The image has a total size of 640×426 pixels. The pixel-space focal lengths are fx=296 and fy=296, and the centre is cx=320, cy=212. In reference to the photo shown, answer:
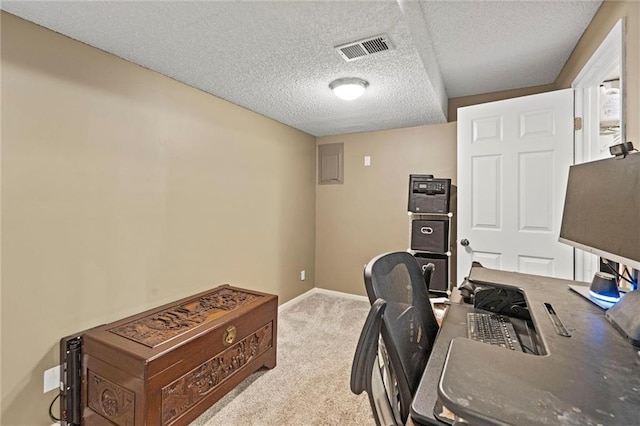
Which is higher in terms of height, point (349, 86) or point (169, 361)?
point (349, 86)

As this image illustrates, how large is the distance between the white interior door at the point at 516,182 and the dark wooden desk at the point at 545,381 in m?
1.62

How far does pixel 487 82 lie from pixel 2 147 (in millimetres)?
3610

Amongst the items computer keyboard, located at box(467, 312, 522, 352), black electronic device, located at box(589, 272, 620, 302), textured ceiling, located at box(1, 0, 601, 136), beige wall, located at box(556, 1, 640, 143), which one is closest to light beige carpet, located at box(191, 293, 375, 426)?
computer keyboard, located at box(467, 312, 522, 352)

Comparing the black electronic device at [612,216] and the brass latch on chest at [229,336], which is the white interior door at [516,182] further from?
the brass latch on chest at [229,336]

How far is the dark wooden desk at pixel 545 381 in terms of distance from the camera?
0.55 meters

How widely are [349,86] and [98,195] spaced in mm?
1850

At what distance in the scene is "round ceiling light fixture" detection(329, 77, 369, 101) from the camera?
2248 mm

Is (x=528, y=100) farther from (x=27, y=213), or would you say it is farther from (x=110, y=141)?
(x=27, y=213)

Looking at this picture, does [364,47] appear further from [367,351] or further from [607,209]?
[367,351]

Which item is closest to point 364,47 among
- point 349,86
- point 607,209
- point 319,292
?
point 349,86

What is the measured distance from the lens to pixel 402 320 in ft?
3.18

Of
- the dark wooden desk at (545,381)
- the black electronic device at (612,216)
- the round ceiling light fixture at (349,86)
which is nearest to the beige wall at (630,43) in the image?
the black electronic device at (612,216)

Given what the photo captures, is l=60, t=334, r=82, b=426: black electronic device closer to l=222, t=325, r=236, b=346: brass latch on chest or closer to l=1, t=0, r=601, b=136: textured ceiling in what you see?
l=222, t=325, r=236, b=346: brass latch on chest

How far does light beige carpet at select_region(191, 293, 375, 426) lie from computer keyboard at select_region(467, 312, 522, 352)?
0.96 m
